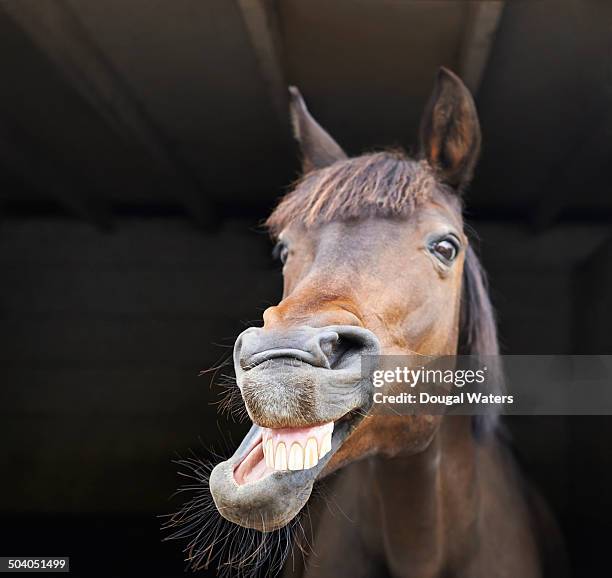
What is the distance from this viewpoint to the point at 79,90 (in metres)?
A: 3.46

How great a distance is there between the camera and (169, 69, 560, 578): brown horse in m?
1.46

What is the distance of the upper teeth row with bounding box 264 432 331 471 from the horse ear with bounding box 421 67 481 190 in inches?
48.5

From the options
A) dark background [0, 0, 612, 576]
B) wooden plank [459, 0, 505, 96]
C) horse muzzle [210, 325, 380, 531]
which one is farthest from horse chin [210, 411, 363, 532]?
wooden plank [459, 0, 505, 96]

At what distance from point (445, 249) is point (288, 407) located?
35.0 inches

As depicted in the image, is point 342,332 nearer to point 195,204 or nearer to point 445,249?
point 445,249

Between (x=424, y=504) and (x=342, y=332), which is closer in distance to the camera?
(x=342, y=332)

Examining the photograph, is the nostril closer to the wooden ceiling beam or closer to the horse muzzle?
the horse muzzle

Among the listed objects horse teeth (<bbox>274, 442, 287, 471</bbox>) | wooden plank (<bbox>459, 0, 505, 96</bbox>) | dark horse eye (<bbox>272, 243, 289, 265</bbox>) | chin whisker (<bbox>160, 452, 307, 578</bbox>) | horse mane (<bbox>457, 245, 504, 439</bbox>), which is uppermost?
wooden plank (<bbox>459, 0, 505, 96</bbox>)

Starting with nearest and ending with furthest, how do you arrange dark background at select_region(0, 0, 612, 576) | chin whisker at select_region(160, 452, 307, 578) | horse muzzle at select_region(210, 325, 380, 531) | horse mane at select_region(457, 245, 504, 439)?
horse muzzle at select_region(210, 325, 380, 531), chin whisker at select_region(160, 452, 307, 578), horse mane at select_region(457, 245, 504, 439), dark background at select_region(0, 0, 612, 576)

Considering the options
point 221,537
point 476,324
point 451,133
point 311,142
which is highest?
point 311,142

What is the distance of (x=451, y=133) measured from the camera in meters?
2.33

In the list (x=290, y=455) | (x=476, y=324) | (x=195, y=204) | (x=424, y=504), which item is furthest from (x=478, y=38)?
(x=195, y=204)

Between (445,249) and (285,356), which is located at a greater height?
(445,249)

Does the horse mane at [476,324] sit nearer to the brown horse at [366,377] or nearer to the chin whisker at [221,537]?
the brown horse at [366,377]
